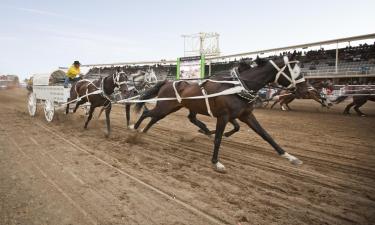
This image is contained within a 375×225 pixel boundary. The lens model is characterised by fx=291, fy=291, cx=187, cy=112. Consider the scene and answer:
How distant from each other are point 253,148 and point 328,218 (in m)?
3.71

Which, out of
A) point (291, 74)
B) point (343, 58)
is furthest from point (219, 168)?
point (343, 58)

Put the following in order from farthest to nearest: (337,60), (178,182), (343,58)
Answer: (343,58) < (337,60) < (178,182)

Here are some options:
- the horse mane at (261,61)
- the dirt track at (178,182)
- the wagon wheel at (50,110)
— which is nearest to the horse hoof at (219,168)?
the dirt track at (178,182)

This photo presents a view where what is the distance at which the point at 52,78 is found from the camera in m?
12.1

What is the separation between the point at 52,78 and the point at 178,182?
949cm

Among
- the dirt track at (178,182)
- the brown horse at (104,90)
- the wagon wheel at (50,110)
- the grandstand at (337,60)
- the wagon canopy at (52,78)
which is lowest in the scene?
the dirt track at (178,182)

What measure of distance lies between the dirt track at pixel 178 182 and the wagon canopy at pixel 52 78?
4.09 metres

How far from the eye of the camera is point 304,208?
13.0ft

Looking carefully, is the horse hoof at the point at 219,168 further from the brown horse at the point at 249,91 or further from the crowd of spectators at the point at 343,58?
the crowd of spectators at the point at 343,58

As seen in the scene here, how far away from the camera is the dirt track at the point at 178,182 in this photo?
3.71 metres

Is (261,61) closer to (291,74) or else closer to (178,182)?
(291,74)

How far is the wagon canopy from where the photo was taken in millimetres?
12039

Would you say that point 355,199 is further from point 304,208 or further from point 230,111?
point 230,111

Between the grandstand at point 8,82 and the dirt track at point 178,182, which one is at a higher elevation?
the grandstand at point 8,82
